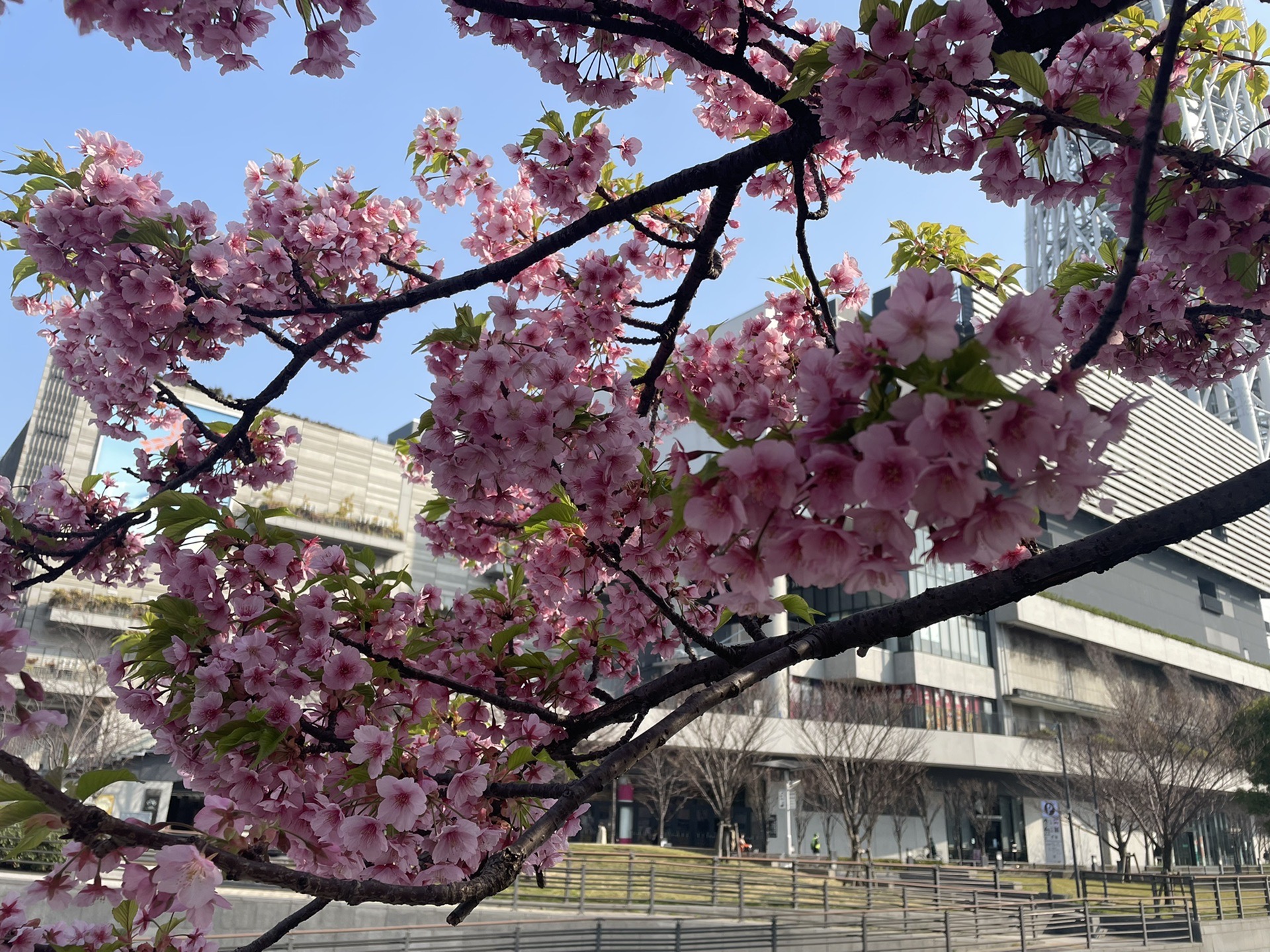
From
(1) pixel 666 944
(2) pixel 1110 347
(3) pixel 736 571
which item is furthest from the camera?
(1) pixel 666 944

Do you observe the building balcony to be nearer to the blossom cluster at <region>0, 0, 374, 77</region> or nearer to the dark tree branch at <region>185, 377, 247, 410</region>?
the dark tree branch at <region>185, 377, 247, 410</region>

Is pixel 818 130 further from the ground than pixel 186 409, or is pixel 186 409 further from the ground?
pixel 818 130

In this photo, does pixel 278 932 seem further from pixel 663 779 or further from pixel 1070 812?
pixel 1070 812

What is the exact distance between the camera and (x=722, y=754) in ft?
106

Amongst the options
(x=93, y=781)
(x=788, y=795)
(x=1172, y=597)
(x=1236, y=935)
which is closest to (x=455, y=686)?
(x=93, y=781)

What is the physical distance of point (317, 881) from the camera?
1.43 meters

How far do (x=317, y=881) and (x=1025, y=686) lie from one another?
54090mm

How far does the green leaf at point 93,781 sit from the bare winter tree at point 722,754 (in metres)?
31.5

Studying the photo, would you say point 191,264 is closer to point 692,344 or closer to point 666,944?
point 692,344

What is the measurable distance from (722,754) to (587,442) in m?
31.8

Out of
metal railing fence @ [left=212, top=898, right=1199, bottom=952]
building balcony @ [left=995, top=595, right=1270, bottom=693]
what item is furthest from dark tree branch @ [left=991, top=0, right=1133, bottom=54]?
building balcony @ [left=995, top=595, right=1270, bottom=693]

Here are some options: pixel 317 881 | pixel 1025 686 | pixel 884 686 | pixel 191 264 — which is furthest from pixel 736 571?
pixel 1025 686

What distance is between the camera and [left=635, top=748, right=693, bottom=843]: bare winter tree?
3394 centimetres

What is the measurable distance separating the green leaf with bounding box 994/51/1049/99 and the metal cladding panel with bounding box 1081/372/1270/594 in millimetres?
52546
